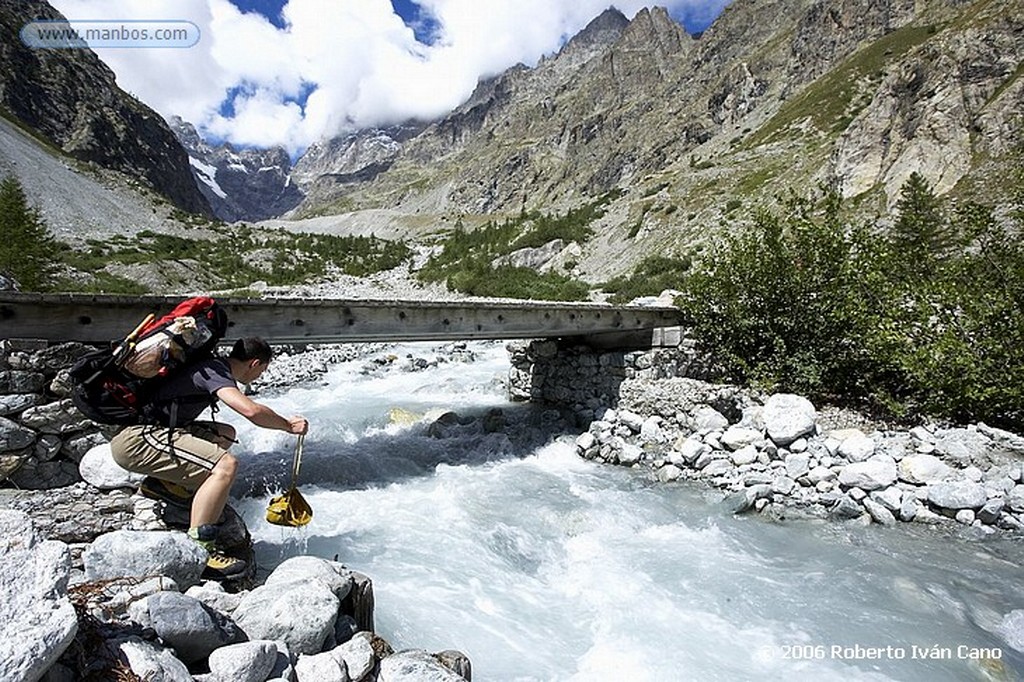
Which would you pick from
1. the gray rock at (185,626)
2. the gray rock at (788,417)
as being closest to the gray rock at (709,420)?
the gray rock at (788,417)

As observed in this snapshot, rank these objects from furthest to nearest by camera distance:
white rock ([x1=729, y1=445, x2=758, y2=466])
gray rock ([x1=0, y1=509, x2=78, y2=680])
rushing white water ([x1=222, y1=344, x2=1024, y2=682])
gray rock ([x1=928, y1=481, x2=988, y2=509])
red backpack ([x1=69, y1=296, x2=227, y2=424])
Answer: white rock ([x1=729, y1=445, x2=758, y2=466]), gray rock ([x1=928, y1=481, x2=988, y2=509]), rushing white water ([x1=222, y1=344, x2=1024, y2=682]), red backpack ([x1=69, y1=296, x2=227, y2=424]), gray rock ([x1=0, y1=509, x2=78, y2=680])

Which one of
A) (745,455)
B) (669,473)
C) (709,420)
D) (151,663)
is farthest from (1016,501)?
(151,663)

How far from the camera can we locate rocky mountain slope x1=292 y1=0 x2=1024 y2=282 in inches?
993

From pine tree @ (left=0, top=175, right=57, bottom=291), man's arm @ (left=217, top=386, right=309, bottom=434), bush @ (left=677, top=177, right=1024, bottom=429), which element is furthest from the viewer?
pine tree @ (left=0, top=175, right=57, bottom=291)

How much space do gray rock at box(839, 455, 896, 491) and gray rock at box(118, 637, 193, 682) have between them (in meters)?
8.30

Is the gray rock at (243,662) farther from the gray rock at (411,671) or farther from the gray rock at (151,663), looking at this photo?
the gray rock at (411,671)

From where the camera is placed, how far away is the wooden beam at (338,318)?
18.4 ft

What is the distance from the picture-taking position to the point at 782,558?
20.6 ft

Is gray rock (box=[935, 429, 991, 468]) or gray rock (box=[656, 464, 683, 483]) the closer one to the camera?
gray rock (box=[935, 429, 991, 468])

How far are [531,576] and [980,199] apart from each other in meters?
25.1

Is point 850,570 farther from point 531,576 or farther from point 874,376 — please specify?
point 874,376

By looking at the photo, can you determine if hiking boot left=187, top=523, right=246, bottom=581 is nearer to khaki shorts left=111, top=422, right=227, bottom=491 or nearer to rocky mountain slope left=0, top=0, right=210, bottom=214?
khaki shorts left=111, top=422, right=227, bottom=491

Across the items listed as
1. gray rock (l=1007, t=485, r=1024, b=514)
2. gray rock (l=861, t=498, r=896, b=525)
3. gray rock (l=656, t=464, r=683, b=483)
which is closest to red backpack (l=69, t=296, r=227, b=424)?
gray rock (l=656, t=464, r=683, b=483)

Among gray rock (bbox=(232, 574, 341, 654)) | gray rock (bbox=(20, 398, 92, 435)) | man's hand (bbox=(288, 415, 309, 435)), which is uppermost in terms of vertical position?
man's hand (bbox=(288, 415, 309, 435))
